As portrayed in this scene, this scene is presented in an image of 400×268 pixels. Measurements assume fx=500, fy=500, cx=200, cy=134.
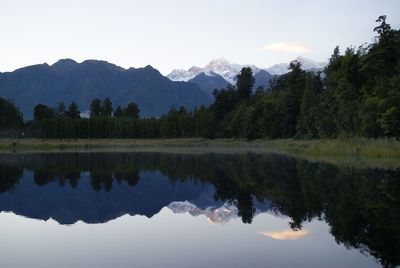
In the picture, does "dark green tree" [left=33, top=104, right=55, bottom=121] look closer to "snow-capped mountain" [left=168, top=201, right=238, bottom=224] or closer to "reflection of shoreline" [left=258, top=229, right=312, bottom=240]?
"snow-capped mountain" [left=168, top=201, right=238, bottom=224]

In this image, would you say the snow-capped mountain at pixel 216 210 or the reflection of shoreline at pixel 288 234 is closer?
the reflection of shoreline at pixel 288 234

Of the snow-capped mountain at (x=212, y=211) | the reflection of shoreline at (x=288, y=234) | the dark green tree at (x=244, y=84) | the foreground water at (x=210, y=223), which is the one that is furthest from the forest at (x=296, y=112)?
the reflection of shoreline at (x=288, y=234)

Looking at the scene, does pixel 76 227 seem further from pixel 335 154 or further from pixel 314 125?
pixel 314 125

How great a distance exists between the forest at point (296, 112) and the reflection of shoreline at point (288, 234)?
146 ft

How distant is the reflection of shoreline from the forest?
4461cm

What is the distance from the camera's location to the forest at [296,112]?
65.7 meters

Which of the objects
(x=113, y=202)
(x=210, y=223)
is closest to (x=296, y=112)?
(x=113, y=202)

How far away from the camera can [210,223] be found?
18547mm

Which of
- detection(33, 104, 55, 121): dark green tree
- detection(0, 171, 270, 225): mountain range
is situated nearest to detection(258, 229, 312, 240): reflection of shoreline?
detection(0, 171, 270, 225): mountain range

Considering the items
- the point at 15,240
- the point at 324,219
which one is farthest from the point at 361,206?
the point at 15,240

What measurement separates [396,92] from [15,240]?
5226 centimetres

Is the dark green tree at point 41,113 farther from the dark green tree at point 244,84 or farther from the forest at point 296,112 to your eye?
the dark green tree at point 244,84

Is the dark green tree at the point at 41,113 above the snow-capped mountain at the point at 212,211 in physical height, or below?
above

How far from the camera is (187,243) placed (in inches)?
574
